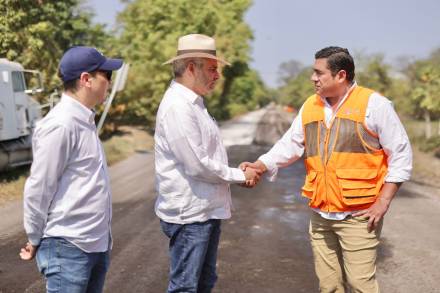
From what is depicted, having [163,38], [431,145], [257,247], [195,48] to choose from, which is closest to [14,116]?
[257,247]

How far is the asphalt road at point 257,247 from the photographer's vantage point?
518 cm

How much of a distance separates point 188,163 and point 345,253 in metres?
1.38

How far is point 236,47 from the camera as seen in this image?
4106cm

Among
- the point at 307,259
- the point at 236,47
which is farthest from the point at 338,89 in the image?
the point at 236,47

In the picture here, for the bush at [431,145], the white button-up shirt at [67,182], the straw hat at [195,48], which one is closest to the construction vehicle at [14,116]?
the straw hat at [195,48]

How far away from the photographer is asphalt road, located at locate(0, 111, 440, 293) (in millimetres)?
5184

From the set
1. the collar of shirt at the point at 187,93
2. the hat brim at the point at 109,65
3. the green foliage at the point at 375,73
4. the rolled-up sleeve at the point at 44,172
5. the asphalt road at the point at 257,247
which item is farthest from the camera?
the green foliage at the point at 375,73

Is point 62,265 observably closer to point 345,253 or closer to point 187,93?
point 187,93

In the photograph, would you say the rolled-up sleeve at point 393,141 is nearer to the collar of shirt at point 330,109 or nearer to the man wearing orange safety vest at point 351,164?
the man wearing orange safety vest at point 351,164

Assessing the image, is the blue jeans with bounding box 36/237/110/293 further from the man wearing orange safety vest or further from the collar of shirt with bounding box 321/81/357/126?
the collar of shirt with bounding box 321/81/357/126

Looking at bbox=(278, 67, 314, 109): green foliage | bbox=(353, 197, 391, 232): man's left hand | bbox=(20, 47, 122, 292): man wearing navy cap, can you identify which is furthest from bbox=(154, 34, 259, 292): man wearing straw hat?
bbox=(278, 67, 314, 109): green foliage

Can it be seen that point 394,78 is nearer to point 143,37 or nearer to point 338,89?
point 143,37

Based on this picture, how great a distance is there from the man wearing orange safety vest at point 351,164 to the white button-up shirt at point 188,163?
0.74 meters

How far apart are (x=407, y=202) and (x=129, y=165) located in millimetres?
8416
